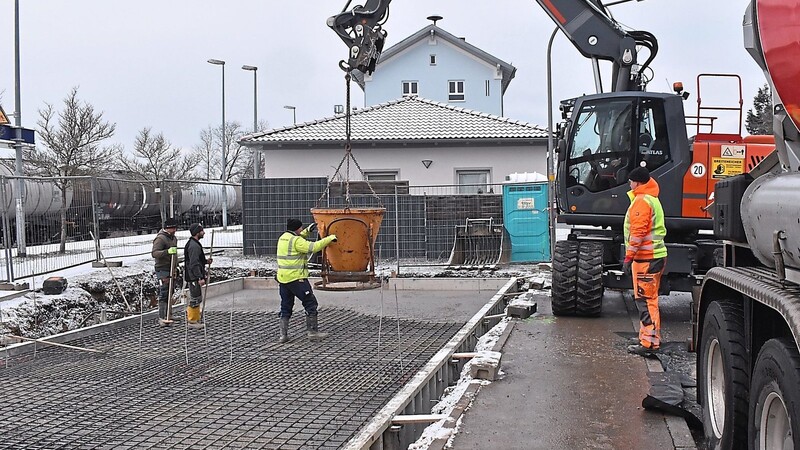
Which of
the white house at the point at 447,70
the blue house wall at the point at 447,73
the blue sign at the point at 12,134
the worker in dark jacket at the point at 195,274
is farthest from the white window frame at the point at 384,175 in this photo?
the blue house wall at the point at 447,73

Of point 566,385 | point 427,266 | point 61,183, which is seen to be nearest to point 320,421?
point 566,385

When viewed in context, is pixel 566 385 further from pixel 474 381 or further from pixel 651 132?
pixel 651 132

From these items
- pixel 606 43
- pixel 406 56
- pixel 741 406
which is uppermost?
pixel 406 56

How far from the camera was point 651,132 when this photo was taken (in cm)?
959

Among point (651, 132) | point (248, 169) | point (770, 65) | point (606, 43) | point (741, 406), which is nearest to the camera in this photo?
point (770, 65)

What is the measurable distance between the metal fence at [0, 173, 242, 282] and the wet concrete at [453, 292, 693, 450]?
598 cm

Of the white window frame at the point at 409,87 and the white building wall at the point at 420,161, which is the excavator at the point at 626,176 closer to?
the white building wall at the point at 420,161

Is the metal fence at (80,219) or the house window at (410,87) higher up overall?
the house window at (410,87)

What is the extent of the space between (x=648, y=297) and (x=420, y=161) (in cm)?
1580

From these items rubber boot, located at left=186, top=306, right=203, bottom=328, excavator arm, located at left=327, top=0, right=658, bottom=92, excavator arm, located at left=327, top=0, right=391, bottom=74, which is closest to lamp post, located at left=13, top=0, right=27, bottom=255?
rubber boot, located at left=186, top=306, right=203, bottom=328

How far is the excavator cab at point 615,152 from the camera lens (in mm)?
9523

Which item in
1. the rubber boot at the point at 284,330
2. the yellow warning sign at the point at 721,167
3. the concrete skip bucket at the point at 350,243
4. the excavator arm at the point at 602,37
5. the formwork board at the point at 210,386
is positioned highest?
the excavator arm at the point at 602,37

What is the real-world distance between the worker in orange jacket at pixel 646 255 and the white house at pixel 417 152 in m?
14.9

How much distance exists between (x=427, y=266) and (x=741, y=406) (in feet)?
46.6
